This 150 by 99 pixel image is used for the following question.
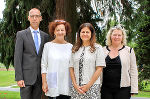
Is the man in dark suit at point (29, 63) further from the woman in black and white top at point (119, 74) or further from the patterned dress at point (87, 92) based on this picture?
the woman in black and white top at point (119, 74)

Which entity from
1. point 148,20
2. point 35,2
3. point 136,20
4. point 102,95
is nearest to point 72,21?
point 35,2

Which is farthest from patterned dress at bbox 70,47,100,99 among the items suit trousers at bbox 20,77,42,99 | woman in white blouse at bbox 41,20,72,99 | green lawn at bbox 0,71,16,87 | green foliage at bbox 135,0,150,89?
green lawn at bbox 0,71,16,87

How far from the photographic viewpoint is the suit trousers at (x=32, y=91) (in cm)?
331

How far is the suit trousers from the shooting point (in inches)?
130

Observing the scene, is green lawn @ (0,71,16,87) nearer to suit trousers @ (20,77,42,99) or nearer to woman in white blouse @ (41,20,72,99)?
suit trousers @ (20,77,42,99)

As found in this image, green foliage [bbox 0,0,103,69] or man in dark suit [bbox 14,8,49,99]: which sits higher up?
green foliage [bbox 0,0,103,69]

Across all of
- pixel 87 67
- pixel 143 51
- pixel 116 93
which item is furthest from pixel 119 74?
pixel 143 51

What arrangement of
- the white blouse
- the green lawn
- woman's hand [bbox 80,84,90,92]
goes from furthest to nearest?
1. the green lawn
2. the white blouse
3. woman's hand [bbox 80,84,90,92]

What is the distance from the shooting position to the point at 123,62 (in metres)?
3.22

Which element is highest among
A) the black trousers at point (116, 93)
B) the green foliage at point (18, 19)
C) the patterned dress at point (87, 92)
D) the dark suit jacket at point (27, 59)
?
the green foliage at point (18, 19)

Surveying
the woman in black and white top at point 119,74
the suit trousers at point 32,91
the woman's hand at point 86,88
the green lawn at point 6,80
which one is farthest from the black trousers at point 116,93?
the green lawn at point 6,80

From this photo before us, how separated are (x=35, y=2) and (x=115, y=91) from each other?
3.43 meters

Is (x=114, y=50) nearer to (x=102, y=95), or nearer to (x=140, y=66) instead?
(x=102, y=95)

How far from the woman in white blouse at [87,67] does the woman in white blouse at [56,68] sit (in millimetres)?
214
